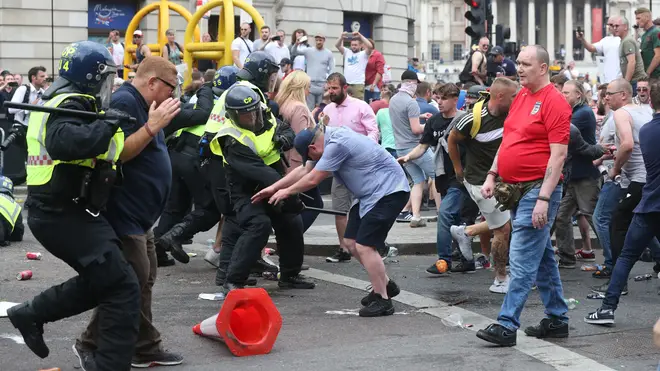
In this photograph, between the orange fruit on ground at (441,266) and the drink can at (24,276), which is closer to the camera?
the drink can at (24,276)

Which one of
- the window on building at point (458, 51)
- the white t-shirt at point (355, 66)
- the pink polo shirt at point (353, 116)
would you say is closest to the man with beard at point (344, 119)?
the pink polo shirt at point (353, 116)

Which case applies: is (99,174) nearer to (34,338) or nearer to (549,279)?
(34,338)

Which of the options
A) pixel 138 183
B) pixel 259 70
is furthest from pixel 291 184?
pixel 138 183

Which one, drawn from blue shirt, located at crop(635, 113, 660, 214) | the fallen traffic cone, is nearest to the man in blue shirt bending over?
the fallen traffic cone

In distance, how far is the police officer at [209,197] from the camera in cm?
1005

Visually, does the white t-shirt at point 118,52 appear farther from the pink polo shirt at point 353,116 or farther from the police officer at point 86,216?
the police officer at point 86,216

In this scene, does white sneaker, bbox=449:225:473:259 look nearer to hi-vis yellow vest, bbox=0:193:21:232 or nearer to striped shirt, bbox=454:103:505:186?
striped shirt, bbox=454:103:505:186

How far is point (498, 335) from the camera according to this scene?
735 centimetres

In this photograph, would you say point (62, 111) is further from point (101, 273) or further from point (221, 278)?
point (221, 278)

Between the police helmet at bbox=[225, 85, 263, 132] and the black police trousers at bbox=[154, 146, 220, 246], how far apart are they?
1.64 meters

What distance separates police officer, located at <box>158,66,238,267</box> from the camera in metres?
10.0

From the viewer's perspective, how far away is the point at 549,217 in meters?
7.59

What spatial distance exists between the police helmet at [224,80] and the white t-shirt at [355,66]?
1198 centimetres

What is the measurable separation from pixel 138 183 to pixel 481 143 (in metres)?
4.06
